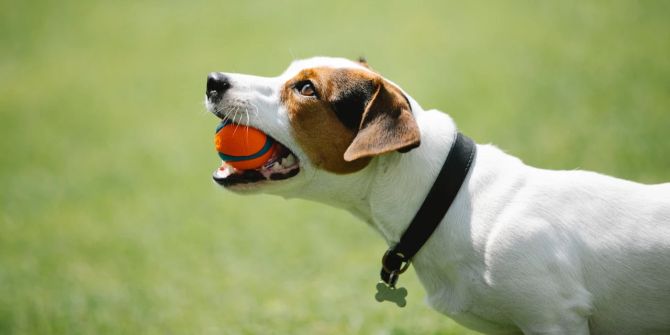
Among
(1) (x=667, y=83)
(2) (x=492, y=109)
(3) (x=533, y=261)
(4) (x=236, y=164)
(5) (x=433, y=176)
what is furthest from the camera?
(2) (x=492, y=109)

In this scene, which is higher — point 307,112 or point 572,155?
point 307,112

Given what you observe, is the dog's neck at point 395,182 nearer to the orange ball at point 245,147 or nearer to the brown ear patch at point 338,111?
the brown ear patch at point 338,111

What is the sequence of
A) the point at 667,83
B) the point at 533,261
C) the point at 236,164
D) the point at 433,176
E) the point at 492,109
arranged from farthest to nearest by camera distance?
the point at 492,109
the point at 667,83
the point at 236,164
the point at 433,176
the point at 533,261

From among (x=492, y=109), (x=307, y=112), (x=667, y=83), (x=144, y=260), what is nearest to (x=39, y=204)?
(x=144, y=260)

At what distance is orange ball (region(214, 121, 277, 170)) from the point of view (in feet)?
Result: 13.6

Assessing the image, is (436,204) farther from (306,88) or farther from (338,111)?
(306,88)

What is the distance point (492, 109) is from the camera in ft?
38.7

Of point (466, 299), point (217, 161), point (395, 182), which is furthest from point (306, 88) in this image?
point (217, 161)

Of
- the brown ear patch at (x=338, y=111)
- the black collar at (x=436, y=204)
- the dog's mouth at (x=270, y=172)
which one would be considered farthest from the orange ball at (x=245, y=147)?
the black collar at (x=436, y=204)

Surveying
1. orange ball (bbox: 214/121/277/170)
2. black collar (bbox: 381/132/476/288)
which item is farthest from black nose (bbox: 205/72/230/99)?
black collar (bbox: 381/132/476/288)

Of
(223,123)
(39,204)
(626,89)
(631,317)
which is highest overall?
(223,123)

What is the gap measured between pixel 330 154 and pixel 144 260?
5.80 metres

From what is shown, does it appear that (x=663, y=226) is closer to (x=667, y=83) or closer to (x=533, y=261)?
(x=533, y=261)

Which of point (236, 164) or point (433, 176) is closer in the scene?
point (433, 176)
